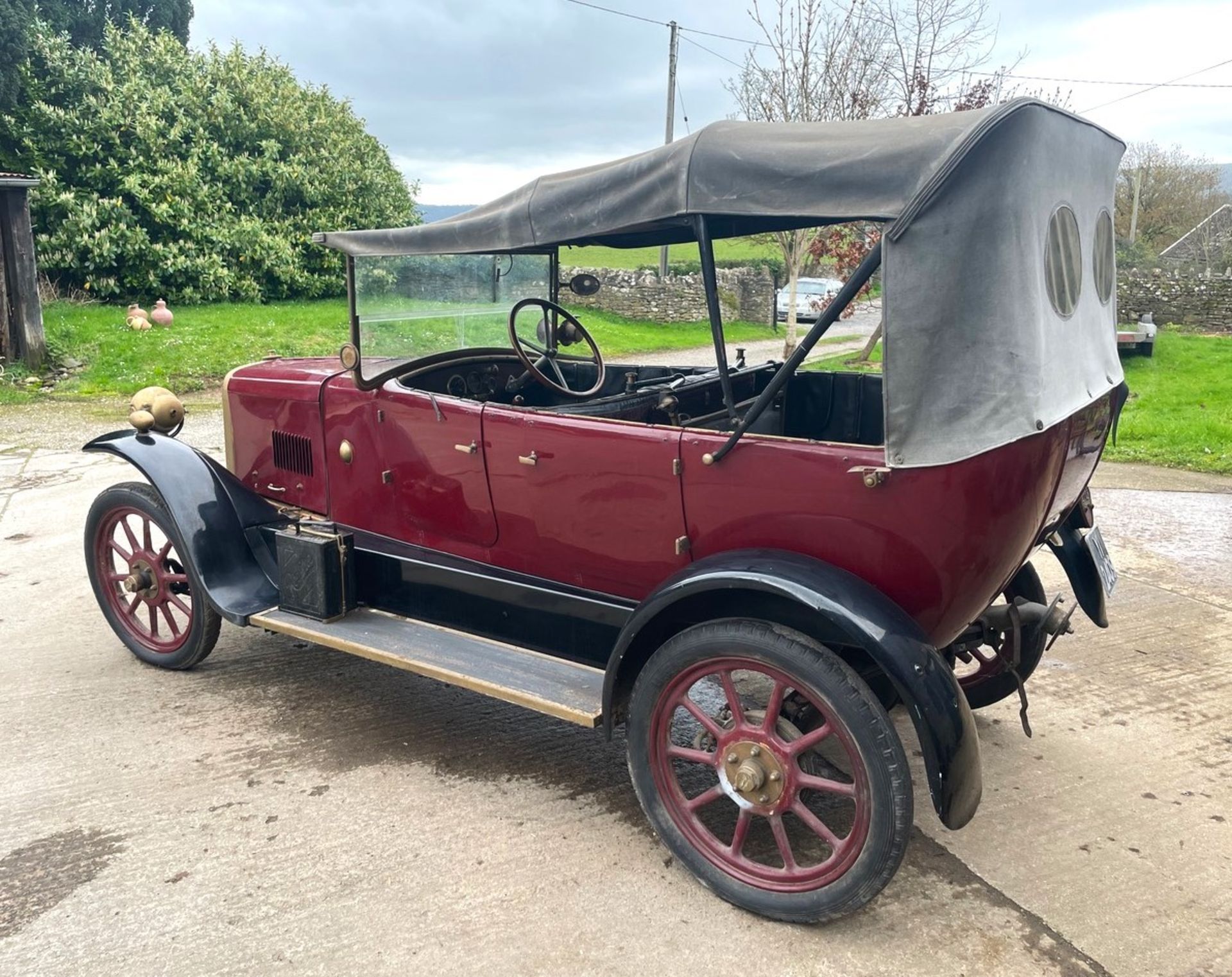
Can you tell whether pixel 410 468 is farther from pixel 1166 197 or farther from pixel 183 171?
pixel 1166 197

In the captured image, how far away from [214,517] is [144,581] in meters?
0.52

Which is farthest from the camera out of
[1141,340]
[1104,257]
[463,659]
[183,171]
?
[183,171]

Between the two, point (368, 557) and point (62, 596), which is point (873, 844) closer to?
point (368, 557)

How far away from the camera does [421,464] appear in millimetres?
3473

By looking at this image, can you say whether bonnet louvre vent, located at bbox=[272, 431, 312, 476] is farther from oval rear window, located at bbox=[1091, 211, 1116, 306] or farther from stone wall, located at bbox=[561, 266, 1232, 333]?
stone wall, located at bbox=[561, 266, 1232, 333]

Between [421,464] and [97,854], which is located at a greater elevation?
[421,464]

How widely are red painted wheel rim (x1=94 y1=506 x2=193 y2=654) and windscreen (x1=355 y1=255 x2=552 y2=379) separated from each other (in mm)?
1218

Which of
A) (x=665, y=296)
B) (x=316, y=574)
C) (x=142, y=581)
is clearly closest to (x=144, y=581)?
(x=142, y=581)

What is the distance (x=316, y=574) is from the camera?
3506 millimetres

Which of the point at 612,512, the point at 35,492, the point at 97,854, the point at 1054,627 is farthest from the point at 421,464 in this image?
the point at 35,492

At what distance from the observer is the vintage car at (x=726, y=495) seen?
2279 mm

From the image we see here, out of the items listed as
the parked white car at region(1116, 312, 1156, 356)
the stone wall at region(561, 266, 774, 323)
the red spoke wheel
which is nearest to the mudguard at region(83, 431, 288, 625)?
the red spoke wheel

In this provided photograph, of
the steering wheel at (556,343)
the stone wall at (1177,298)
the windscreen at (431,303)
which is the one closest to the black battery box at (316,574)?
the windscreen at (431,303)

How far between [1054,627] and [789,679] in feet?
3.67
